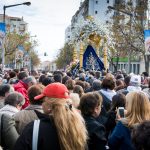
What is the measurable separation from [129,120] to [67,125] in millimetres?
1418

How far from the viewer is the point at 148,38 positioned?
58.8 ft

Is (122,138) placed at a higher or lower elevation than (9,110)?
lower

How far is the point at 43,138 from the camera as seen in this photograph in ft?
12.8

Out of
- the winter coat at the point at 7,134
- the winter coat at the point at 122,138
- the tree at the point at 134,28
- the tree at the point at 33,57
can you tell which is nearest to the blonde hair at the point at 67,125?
the winter coat at the point at 122,138

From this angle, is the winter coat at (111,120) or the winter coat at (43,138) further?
the winter coat at (111,120)

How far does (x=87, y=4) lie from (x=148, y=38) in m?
87.2

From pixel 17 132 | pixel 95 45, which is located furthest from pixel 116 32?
pixel 17 132

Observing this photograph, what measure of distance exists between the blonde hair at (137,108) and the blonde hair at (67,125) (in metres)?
1.25

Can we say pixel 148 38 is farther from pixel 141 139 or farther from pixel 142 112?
pixel 141 139

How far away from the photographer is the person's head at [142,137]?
3.24 m

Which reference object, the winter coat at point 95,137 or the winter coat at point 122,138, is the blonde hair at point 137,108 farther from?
the winter coat at point 95,137

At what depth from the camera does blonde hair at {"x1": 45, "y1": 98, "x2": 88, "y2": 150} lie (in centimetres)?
389

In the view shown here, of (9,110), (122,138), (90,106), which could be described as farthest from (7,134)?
(122,138)

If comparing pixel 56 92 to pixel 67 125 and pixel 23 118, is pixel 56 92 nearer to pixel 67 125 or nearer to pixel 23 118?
pixel 67 125
